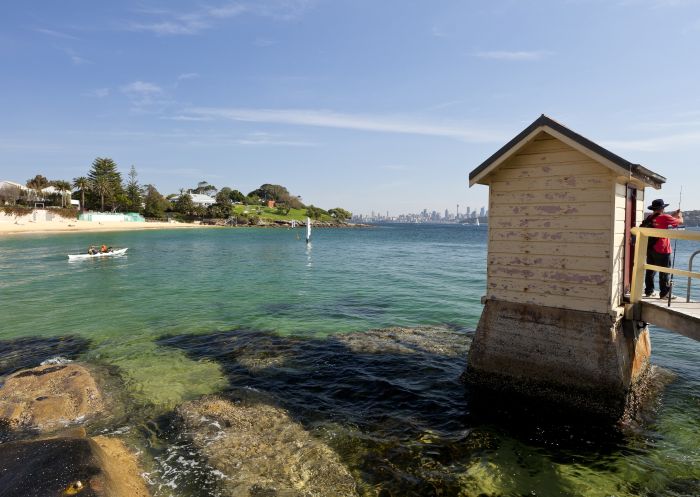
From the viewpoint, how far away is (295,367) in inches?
458

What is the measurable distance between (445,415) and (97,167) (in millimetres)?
148622

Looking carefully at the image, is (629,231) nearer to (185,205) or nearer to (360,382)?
(360,382)

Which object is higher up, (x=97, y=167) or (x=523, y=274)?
(x=97, y=167)

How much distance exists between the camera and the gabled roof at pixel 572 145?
7512mm

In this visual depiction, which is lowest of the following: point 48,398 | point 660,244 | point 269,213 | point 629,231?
point 48,398

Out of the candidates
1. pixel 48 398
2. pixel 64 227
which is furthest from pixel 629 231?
pixel 64 227

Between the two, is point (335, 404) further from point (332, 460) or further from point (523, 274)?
point (523, 274)

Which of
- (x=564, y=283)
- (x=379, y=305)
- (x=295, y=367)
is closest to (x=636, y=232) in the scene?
(x=564, y=283)

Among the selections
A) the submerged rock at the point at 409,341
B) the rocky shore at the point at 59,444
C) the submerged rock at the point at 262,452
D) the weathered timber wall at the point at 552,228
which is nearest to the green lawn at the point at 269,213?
the submerged rock at the point at 409,341

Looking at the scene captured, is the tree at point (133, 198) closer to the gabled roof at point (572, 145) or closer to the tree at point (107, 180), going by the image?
the tree at point (107, 180)

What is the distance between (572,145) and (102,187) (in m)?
140

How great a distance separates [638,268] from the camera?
828 cm

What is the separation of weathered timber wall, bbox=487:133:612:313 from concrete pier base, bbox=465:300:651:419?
0.36 meters

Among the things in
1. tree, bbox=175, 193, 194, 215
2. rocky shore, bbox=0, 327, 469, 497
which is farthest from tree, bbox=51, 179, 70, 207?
rocky shore, bbox=0, 327, 469, 497
